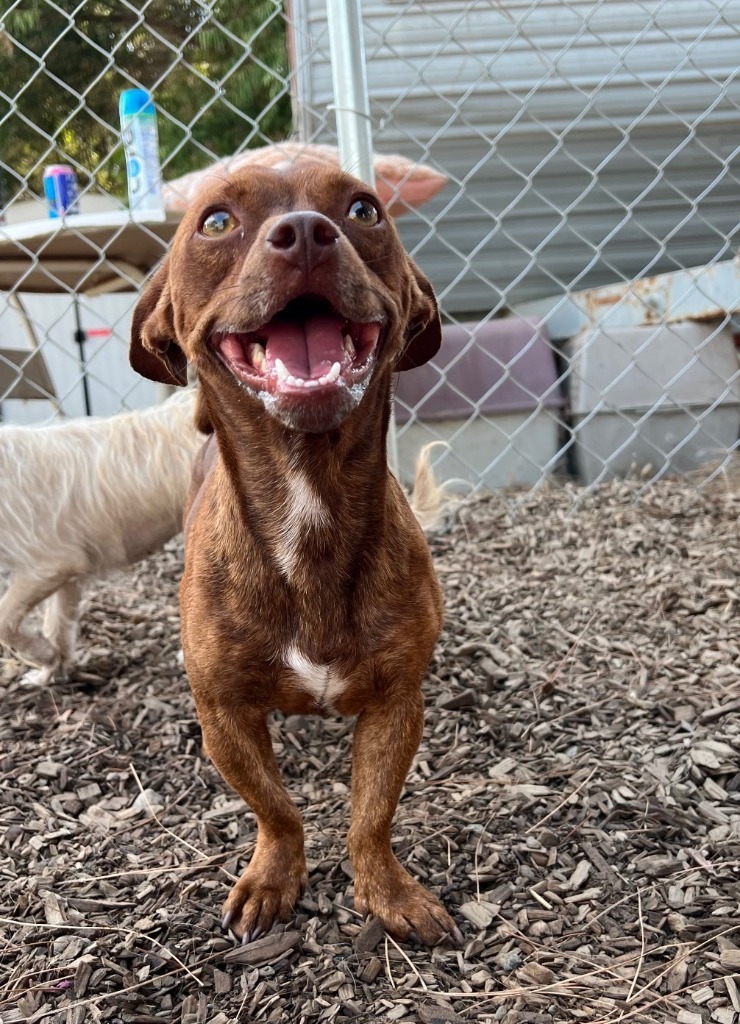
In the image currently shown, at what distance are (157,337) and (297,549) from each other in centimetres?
46

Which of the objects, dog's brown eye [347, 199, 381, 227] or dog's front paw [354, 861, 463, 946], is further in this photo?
dog's front paw [354, 861, 463, 946]

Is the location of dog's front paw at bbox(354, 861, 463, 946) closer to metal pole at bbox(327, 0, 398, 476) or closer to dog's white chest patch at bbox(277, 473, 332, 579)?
dog's white chest patch at bbox(277, 473, 332, 579)

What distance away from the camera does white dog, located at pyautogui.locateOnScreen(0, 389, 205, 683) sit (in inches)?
100.0

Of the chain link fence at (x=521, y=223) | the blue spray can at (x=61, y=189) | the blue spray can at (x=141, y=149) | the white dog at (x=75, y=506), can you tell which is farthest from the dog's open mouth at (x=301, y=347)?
the blue spray can at (x=61, y=189)

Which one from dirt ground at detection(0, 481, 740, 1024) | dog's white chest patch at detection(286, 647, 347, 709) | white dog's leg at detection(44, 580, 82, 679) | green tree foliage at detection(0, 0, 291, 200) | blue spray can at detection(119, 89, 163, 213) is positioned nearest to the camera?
dirt ground at detection(0, 481, 740, 1024)

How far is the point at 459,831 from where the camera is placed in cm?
188

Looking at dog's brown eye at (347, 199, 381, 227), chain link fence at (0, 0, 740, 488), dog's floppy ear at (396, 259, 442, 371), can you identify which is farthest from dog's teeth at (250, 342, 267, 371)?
chain link fence at (0, 0, 740, 488)

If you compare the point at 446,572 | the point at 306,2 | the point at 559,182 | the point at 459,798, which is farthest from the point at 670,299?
the point at 459,798

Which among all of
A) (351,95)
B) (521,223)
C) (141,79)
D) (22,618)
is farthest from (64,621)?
(141,79)

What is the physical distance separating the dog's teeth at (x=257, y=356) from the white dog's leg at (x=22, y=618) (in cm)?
143

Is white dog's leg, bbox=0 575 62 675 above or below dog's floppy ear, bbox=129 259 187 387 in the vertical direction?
below

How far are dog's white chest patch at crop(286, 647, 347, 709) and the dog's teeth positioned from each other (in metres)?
0.50

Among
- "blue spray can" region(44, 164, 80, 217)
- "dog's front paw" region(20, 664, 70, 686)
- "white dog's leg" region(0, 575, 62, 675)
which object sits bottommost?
"dog's front paw" region(20, 664, 70, 686)

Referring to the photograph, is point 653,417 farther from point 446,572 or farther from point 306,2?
point 306,2
